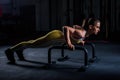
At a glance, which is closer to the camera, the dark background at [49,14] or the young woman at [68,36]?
the young woman at [68,36]

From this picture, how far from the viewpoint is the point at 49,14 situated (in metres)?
11.5

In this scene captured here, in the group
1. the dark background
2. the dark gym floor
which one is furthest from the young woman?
the dark background

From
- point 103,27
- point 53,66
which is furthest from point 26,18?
point 53,66

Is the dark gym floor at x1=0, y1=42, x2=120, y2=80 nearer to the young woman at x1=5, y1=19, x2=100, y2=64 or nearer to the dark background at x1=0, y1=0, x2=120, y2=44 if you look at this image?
the young woman at x1=5, y1=19, x2=100, y2=64

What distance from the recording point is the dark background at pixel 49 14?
10766 millimetres

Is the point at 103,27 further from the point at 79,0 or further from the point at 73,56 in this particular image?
the point at 73,56

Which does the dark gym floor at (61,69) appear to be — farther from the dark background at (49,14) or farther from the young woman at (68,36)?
the dark background at (49,14)

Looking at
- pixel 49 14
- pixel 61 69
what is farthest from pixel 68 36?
pixel 49 14

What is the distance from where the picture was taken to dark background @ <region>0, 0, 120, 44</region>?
35.3ft

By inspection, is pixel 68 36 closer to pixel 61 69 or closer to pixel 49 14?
pixel 61 69

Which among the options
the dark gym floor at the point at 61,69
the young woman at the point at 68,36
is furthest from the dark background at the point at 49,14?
the young woman at the point at 68,36

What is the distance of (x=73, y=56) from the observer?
236 inches

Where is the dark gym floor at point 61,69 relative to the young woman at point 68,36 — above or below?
below

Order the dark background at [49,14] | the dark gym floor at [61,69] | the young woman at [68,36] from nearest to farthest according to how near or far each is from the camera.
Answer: the dark gym floor at [61,69]
the young woman at [68,36]
the dark background at [49,14]
